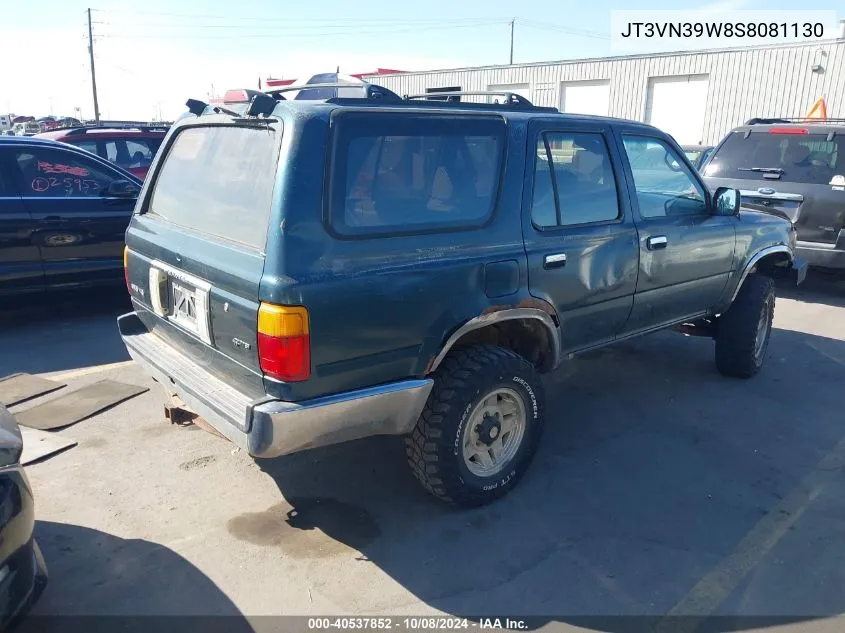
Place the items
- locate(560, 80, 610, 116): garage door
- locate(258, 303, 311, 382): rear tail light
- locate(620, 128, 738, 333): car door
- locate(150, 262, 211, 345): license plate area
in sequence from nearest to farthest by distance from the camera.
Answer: locate(258, 303, 311, 382): rear tail light < locate(150, 262, 211, 345): license plate area < locate(620, 128, 738, 333): car door < locate(560, 80, 610, 116): garage door

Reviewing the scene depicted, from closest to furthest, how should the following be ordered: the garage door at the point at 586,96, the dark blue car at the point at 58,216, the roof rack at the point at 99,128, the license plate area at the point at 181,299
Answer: the license plate area at the point at 181,299
the dark blue car at the point at 58,216
the roof rack at the point at 99,128
the garage door at the point at 586,96

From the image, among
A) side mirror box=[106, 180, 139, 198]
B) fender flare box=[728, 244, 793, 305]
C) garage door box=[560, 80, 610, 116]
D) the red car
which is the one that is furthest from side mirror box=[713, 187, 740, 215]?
garage door box=[560, 80, 610, 116]

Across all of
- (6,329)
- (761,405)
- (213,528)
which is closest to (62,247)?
(6,329)

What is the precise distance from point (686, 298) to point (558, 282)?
150cm

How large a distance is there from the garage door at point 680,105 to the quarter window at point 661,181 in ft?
69.0

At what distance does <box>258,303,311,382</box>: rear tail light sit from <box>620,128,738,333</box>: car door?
90.9 inches

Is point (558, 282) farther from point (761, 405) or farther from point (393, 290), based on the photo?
point (761, 405)

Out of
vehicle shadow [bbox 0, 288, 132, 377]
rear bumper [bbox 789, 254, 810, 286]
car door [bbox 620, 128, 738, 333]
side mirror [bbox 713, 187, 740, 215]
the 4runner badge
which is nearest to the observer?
the 4runner badge

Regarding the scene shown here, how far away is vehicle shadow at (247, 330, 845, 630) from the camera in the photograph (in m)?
2.79

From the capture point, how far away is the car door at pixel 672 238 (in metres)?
4.12

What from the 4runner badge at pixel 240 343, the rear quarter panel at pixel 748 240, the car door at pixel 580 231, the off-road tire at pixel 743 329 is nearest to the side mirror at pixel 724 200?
the rear quarter panel at pixel 748 240

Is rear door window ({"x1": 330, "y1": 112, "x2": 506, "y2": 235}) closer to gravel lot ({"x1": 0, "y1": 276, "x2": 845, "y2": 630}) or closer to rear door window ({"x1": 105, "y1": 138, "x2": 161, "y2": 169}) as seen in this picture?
gravel lot ({"x1": 0, "y1": 276, "x2": 845, "y2": 630})

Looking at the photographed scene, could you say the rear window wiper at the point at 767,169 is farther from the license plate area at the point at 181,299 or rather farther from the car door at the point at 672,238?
the license plate area at the point at 181,299

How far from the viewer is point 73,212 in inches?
242
